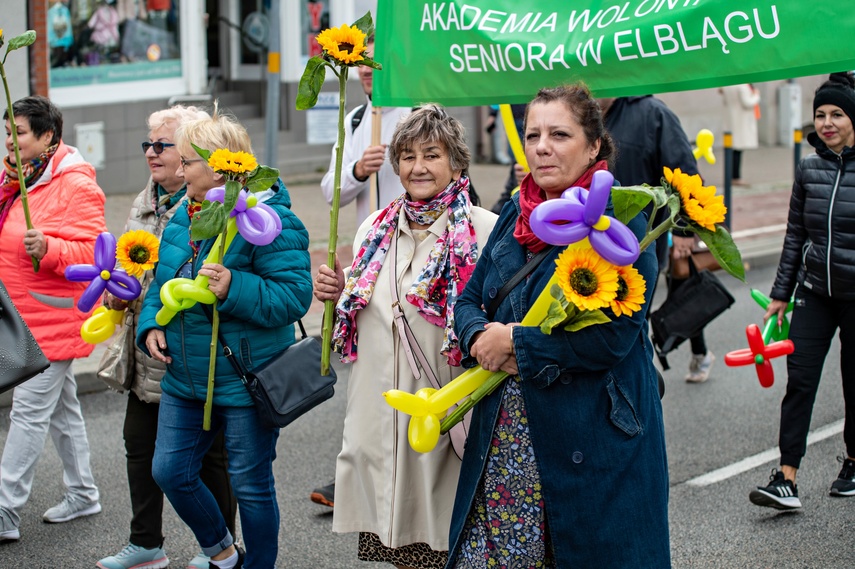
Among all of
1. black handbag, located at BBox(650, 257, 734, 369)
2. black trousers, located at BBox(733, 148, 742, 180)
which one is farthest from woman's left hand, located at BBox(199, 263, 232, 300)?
black trousers, located at BBox(733, 148, 742, 180)

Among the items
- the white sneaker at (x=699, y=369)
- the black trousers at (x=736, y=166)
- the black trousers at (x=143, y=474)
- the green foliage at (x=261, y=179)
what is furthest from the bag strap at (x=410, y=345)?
the black trousers at (x=736, y=166)

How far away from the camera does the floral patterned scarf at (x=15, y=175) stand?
201 inches

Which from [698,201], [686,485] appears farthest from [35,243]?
[686,485]

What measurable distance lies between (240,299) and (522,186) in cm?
118

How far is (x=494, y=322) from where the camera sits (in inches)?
129

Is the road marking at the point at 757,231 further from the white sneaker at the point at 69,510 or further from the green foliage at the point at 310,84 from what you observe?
the green foliage at the point at 310,84

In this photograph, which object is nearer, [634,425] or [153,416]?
[634,425]

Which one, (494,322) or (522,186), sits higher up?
(522,186)

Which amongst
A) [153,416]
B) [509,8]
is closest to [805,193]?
[509,8]

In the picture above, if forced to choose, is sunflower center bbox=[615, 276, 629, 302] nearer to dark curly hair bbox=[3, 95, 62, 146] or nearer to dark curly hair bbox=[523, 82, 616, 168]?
dark curly hair bbox=[523, 82, 616, 168]

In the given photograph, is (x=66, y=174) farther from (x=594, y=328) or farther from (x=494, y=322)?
(x=594, y=328)

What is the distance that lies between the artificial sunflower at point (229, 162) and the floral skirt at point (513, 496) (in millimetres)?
1206

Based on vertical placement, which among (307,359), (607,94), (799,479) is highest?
(607,94)

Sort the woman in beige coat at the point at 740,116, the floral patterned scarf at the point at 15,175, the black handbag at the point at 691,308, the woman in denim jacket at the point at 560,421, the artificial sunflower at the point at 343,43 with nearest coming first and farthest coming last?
the woman in denim jacket at the point at 560,421, the artificial sunflower at the point at 343,43, the floral patterned scarf at the point at 15,175, the black handbag at the point at 691,308, the woman in beige coat at the point at 740,116
